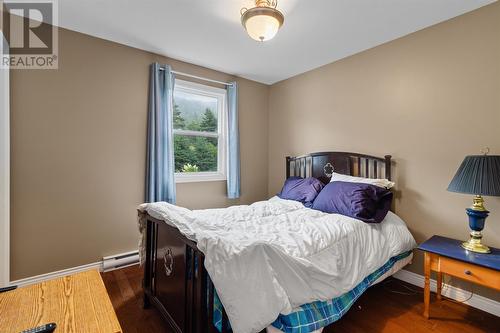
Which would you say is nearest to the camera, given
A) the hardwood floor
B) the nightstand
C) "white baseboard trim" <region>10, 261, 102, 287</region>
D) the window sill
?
the nightstand

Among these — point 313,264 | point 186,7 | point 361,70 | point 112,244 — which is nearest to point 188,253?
point 313,264

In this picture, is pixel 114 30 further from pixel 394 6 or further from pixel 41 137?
pixel 394 6

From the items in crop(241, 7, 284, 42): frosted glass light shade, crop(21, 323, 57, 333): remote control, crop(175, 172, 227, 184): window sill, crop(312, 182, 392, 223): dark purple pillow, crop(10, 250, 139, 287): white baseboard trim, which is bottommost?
crop(10, 250, 139, 287): white baseboard trim

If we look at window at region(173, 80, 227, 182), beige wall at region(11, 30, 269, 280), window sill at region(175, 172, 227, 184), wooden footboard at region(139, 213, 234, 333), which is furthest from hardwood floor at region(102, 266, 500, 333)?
window at region(173, 80, 227, 182)

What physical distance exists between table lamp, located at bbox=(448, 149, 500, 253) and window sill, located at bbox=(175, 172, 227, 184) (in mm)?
2661

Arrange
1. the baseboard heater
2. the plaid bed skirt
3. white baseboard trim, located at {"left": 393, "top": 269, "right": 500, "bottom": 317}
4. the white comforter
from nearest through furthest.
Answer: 1. the white comforter
2. the plaid bed skirt
3. white baseboard trim, located at {"left": 393, "top": 269, "right": 500, "bottom": 317}
4. the baseboard heater

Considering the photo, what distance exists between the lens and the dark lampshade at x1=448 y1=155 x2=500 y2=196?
1671mm

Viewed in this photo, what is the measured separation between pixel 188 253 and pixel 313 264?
756 millimetres

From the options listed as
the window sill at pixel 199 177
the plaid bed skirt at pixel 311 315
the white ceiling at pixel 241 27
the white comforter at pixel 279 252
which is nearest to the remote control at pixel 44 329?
the white comforter at pixel 279 252

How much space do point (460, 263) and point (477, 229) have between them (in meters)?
0.34

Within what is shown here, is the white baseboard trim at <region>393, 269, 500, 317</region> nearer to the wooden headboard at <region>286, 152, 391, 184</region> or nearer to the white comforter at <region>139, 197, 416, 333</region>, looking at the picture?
the white comforter at <region>139, 197, 416, 333</region>

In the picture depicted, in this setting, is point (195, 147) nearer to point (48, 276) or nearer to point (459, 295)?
point (48, 276)

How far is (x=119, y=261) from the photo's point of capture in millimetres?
2678

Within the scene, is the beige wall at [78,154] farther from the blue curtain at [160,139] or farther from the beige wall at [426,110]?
the beige wall at [426,110]
